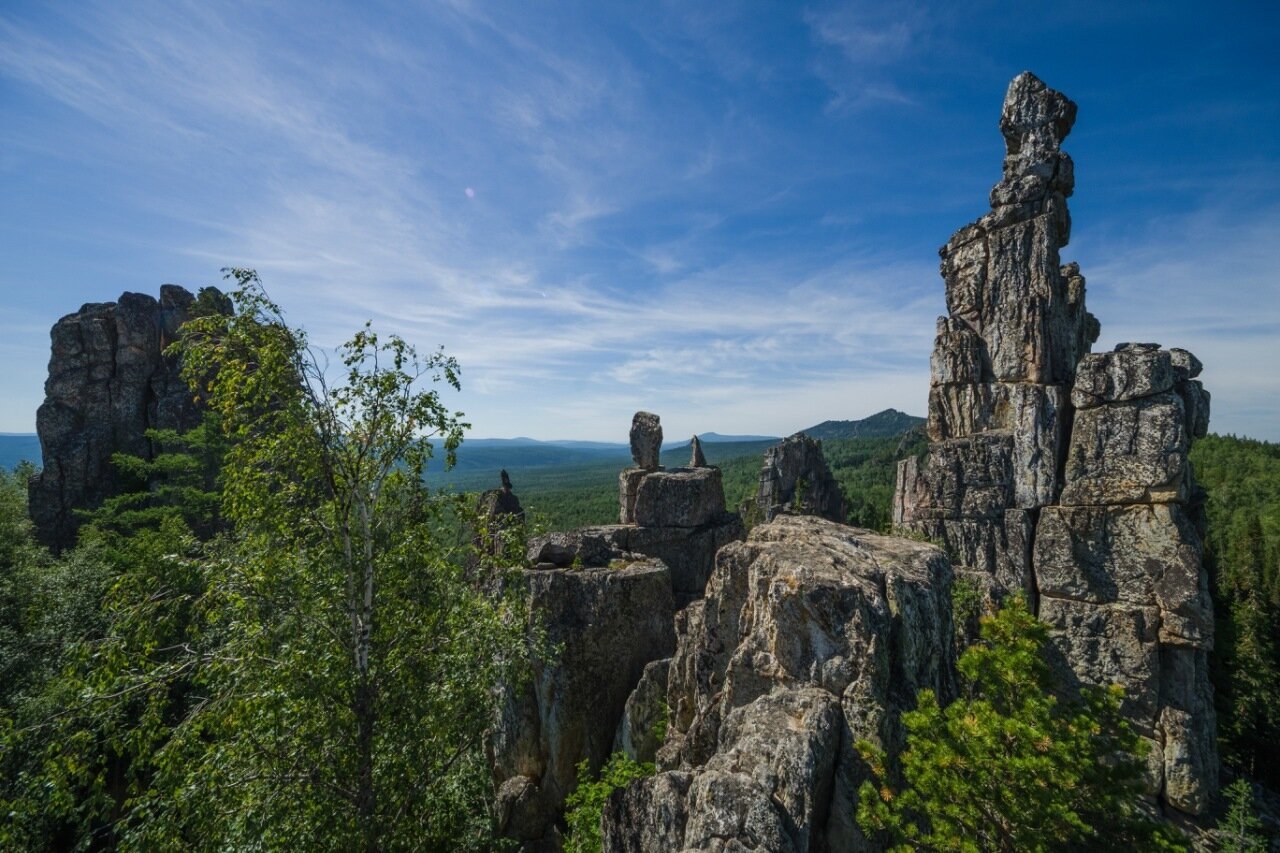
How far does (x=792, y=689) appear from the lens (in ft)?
34.8

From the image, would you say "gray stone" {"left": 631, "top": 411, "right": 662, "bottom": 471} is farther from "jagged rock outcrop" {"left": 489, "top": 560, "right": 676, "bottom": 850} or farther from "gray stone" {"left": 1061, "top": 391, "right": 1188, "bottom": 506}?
"gray stone" {"left": 1061, "top": 391, "right": 1188, "bottom": 506}

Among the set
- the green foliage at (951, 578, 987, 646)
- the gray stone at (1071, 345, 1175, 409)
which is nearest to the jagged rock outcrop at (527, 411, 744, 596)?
the green foliage at (951, 578, 987, 646)

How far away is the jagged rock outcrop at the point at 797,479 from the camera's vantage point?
6438cm

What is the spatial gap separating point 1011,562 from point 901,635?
81.5 ft

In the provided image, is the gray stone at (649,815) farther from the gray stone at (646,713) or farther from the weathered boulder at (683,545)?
the weathered boulder at (683,545)

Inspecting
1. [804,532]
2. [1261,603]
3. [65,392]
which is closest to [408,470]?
[804,532]

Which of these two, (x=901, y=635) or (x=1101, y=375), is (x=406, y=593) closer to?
(x=901, y=635)

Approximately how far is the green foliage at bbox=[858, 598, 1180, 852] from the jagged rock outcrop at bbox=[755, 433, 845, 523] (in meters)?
54.5

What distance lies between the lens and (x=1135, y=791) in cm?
949

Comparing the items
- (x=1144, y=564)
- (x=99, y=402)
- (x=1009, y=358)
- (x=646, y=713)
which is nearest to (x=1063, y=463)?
(x=1144, y=564)

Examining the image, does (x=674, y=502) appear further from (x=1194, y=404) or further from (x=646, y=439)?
(x=1194, y=404)

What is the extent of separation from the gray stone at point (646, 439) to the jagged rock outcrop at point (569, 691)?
14.3 meters

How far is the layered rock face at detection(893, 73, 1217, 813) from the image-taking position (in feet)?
84.4

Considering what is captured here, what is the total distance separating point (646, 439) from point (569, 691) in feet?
57.1
